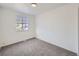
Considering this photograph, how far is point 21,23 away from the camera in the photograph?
5023 millimetres

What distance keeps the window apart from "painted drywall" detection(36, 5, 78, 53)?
1267mm

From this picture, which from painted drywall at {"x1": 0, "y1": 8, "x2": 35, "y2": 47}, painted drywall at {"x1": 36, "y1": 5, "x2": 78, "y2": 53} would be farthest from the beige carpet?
painted drywall at {"x1": 0, "y1": 8, "x2": 35, "y2": 47}

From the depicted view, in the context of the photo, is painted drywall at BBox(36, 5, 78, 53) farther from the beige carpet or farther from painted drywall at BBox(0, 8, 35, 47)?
painted drywall at BBox(0, 8, 35, 47)

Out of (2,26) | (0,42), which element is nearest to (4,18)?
(2,26)

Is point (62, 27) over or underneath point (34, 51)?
over

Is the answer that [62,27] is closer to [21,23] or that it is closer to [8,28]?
[8,28]

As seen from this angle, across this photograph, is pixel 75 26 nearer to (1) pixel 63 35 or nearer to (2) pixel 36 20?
(1) pixel 63 35

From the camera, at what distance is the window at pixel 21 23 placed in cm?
474

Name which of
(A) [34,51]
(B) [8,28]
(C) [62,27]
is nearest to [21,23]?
(B) [8,28]

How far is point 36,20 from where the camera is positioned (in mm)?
5680

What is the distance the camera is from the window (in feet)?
15.6

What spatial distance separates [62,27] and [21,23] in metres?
2.73

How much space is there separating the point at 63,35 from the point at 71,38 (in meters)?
0.43

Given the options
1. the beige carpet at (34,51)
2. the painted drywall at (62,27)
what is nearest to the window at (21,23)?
the painted drywall at (62,27)
